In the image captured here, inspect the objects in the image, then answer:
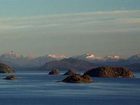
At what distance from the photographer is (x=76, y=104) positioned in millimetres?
157125

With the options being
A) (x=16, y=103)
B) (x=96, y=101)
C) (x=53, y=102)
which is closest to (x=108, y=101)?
(x=96, y=101)

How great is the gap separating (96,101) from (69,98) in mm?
12543

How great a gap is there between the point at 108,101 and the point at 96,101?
3705mm

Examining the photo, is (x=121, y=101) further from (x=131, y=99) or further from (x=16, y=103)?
(x=16, y=103)

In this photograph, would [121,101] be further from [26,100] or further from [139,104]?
[26,100]

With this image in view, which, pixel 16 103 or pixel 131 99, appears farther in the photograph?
pixel 131 99

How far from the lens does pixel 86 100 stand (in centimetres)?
17062

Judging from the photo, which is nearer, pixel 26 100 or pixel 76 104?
pixel 76 104

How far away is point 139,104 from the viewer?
15800cm

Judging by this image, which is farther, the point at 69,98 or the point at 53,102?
the point at 69,98

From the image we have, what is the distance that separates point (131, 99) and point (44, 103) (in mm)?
29204

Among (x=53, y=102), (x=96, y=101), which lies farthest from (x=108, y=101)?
(x=53, y=102)

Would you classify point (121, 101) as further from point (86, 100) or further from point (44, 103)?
point (44, 103)

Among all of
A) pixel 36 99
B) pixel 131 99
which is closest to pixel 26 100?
pixel 36 99
